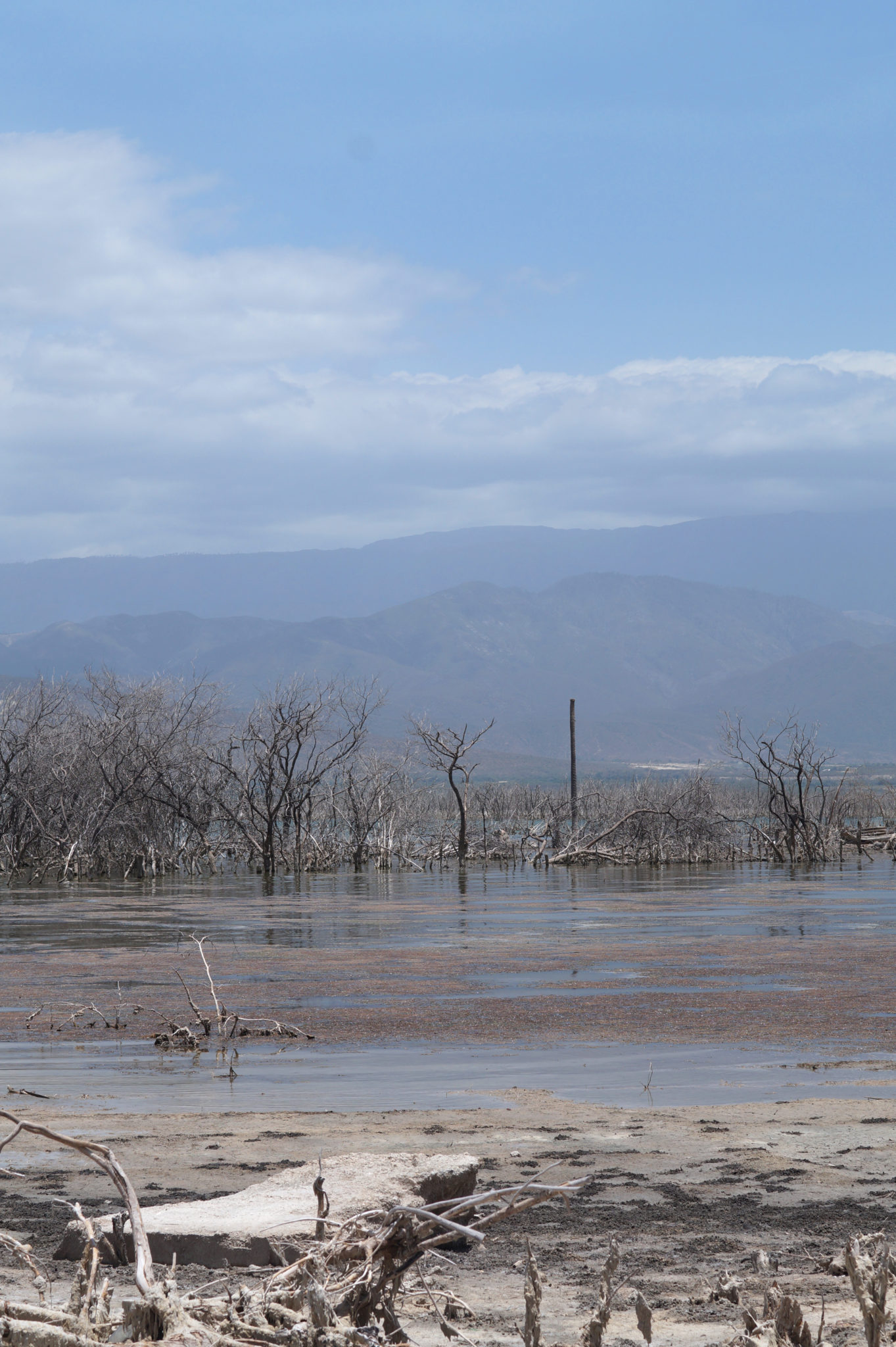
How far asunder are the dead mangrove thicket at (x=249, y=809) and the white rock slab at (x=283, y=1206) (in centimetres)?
2937

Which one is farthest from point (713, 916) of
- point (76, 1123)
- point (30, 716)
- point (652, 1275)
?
point (30, 716)

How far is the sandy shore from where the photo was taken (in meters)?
5.04

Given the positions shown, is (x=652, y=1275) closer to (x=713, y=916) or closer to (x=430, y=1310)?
(x=430, y=1310)

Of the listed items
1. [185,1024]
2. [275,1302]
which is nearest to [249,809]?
[185,1024]

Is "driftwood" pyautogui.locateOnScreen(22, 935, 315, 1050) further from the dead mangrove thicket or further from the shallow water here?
the dead mangrove thicket

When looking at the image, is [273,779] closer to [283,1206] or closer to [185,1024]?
[185,1024]

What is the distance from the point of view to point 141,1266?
135 inches

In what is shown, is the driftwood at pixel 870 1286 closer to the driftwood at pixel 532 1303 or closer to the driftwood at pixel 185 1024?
the driftwood at pixel 532 1303

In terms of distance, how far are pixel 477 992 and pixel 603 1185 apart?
7.73 meters

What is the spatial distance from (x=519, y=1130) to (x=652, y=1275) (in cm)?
253

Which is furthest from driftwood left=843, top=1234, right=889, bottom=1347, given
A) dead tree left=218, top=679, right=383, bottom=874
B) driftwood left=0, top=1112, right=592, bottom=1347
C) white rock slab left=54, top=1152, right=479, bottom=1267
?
dead tree left=218, top=679, right=383, bottom=874

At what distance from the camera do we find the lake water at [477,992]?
9.59 m

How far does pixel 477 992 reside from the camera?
14430 mm

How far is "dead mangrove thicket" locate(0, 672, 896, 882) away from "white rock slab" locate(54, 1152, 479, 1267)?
29.4 metres
